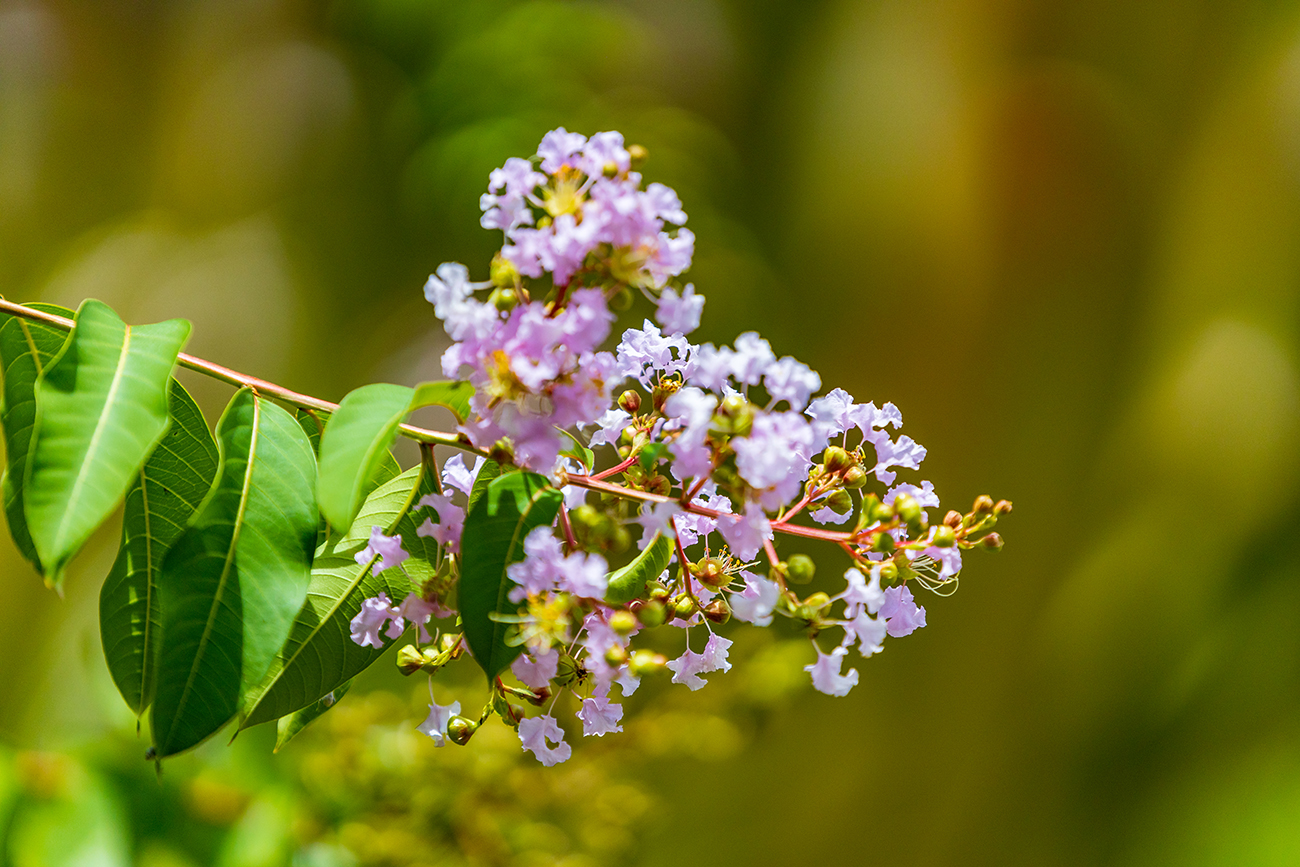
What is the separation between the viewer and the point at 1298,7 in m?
2.14

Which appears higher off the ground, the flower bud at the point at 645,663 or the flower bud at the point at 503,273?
the flower bud at the point at 503,273

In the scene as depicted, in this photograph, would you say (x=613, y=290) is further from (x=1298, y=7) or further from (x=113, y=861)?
(x=1298, y=7)

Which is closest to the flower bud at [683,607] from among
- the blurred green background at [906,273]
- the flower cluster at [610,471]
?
the flower cluster at [610,471]

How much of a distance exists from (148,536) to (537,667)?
26cm

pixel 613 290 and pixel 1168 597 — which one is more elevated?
pixel 1168 597

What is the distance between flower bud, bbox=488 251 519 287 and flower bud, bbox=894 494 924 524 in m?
0.26

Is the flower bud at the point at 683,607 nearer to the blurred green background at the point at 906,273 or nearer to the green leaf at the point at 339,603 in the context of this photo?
the green leaf at the point at 339,603

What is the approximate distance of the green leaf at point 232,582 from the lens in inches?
17.7

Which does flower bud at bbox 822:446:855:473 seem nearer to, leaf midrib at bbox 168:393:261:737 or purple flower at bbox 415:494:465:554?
purple flower at bbox 415:494:465:554

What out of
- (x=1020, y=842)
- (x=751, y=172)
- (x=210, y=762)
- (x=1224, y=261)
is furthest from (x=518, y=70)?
(x=1020, y=842)

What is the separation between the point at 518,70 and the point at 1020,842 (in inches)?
102

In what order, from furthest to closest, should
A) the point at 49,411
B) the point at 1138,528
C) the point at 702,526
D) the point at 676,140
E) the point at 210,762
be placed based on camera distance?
the point at 676,140 < the point at 1138,528 < the point at 210,762 < the point at 702,526 < the point at 49,411

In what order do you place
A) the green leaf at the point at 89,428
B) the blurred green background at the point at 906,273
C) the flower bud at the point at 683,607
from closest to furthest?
the green leaf at the point at 89,428 < the flower bud at the point at 683,607 < the blurred green background at the point at 906,273

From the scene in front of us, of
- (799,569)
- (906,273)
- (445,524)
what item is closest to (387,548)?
(445,524)
